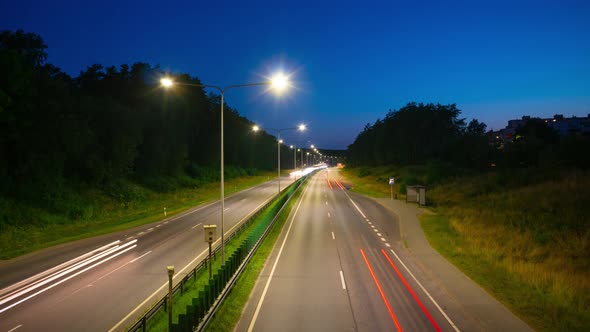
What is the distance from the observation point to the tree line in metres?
Result: 31.4

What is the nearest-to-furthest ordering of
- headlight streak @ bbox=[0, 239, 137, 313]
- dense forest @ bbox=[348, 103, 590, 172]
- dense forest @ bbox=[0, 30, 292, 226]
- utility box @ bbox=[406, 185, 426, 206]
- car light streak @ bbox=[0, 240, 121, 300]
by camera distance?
headlight streak @ bbox=[0, 239, 137, 313]
car light streak @ bbox=[0, 240, 121, 300]
dense forest @ bbox=[0, 30, 292, 226]
utility box @ bbox=[406, 185, 426, 206]
dense forest @ bbox=[348, 103, 590, 172]

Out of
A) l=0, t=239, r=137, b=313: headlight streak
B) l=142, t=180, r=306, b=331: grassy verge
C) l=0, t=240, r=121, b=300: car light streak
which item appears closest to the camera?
l=142, t=180, r=306, b=331: grassy verge

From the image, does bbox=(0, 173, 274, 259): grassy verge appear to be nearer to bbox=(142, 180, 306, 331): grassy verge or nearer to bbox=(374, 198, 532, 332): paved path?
bbox=(142, 180, 306, 331): grassy verge

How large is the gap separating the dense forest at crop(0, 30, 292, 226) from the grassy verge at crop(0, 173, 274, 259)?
1599mm

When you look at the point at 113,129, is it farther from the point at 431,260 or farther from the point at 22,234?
the point at 431,260

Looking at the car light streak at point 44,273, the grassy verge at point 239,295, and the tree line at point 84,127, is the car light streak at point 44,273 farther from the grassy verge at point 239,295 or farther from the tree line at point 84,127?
the tree line at point 84,127

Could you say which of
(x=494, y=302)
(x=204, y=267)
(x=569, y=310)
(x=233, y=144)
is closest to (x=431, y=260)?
(x=494, y=302)

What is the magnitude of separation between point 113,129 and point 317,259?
121 feet

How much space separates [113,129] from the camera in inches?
1802

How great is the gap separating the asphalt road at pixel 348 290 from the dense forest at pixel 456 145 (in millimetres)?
36302

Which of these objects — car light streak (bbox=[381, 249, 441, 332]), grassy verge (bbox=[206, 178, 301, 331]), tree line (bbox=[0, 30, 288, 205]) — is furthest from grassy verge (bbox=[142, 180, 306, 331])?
tree line (bbox=[0, 30, 288, 205])

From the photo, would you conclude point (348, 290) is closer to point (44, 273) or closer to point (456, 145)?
point (44, 273)

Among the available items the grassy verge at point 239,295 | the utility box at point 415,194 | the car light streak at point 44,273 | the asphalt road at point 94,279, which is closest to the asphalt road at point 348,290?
the grassy verge at point 239,295

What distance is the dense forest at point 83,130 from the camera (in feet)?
103
